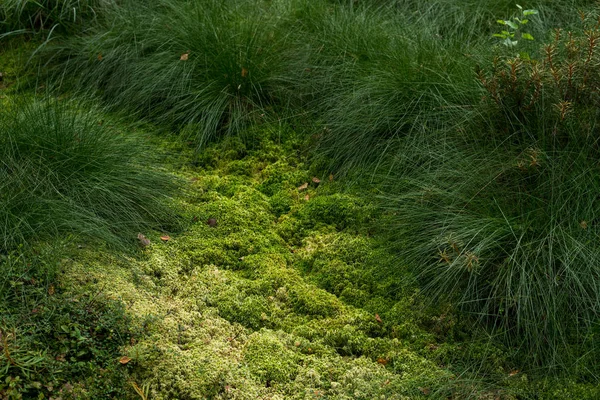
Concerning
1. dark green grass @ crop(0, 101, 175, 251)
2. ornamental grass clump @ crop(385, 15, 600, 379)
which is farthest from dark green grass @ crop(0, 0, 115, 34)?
ornamental grass clump @ crop(385, 15, 600, 379)

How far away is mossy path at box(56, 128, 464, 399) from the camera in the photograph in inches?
119

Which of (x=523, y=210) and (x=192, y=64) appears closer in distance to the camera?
(x=523, y=210)

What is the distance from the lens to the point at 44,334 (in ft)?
9.49

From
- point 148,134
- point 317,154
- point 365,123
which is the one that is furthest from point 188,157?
point 365,123

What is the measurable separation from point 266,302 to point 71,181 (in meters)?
1.34

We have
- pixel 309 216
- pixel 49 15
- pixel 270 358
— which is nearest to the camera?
pixel 270 358

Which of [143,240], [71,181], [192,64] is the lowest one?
[143,240]

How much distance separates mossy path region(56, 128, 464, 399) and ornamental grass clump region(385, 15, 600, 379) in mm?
324

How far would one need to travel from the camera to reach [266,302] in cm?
359

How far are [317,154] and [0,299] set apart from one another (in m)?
2.42

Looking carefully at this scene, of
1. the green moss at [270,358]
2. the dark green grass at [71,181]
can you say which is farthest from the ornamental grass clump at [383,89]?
the green moss at [270,358]

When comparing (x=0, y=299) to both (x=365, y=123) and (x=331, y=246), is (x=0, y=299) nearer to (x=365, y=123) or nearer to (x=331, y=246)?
(x=331, y=246)

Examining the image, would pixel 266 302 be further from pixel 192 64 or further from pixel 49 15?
pixel 49 15

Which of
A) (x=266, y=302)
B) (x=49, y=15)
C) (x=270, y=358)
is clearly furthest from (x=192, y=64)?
(x=270, y=358)
